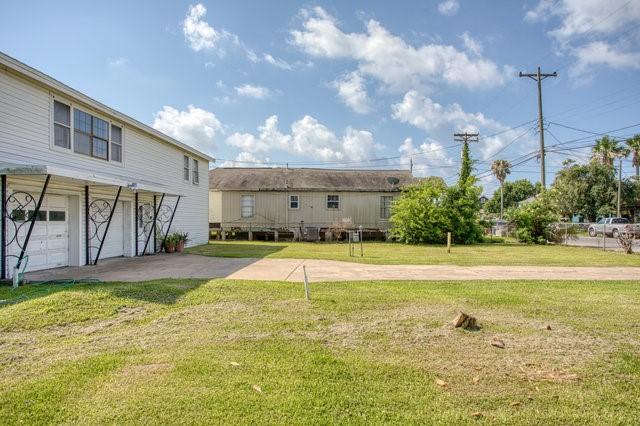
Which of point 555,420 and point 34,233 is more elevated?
point 34,233

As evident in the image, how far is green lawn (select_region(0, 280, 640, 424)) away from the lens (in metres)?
3.04

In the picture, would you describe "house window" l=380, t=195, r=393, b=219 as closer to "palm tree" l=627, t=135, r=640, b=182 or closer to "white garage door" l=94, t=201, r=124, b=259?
"white garage door" l=94, t=201, r=124, b=259

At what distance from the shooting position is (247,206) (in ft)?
83.7

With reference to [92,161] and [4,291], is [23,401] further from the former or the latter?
[92,161]

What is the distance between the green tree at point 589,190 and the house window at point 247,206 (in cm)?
3015

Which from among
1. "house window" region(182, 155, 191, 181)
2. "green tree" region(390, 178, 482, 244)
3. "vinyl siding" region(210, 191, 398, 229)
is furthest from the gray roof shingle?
"house window" region(182, 155, 191, 181)

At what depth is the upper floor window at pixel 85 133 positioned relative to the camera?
10.3 meters

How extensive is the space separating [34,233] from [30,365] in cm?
715

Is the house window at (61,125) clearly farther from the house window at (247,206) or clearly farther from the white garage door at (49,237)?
the house window at (247,206)

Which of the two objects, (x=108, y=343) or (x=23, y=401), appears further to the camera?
(x=108, y=343)

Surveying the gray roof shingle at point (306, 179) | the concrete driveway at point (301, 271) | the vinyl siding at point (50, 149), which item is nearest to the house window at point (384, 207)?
the gray roof shingle at point (306, 179)

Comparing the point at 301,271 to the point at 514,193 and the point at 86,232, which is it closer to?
the point at 86,232

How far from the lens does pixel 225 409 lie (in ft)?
9.91

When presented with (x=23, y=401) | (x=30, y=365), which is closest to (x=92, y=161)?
(x=30, y=365)
